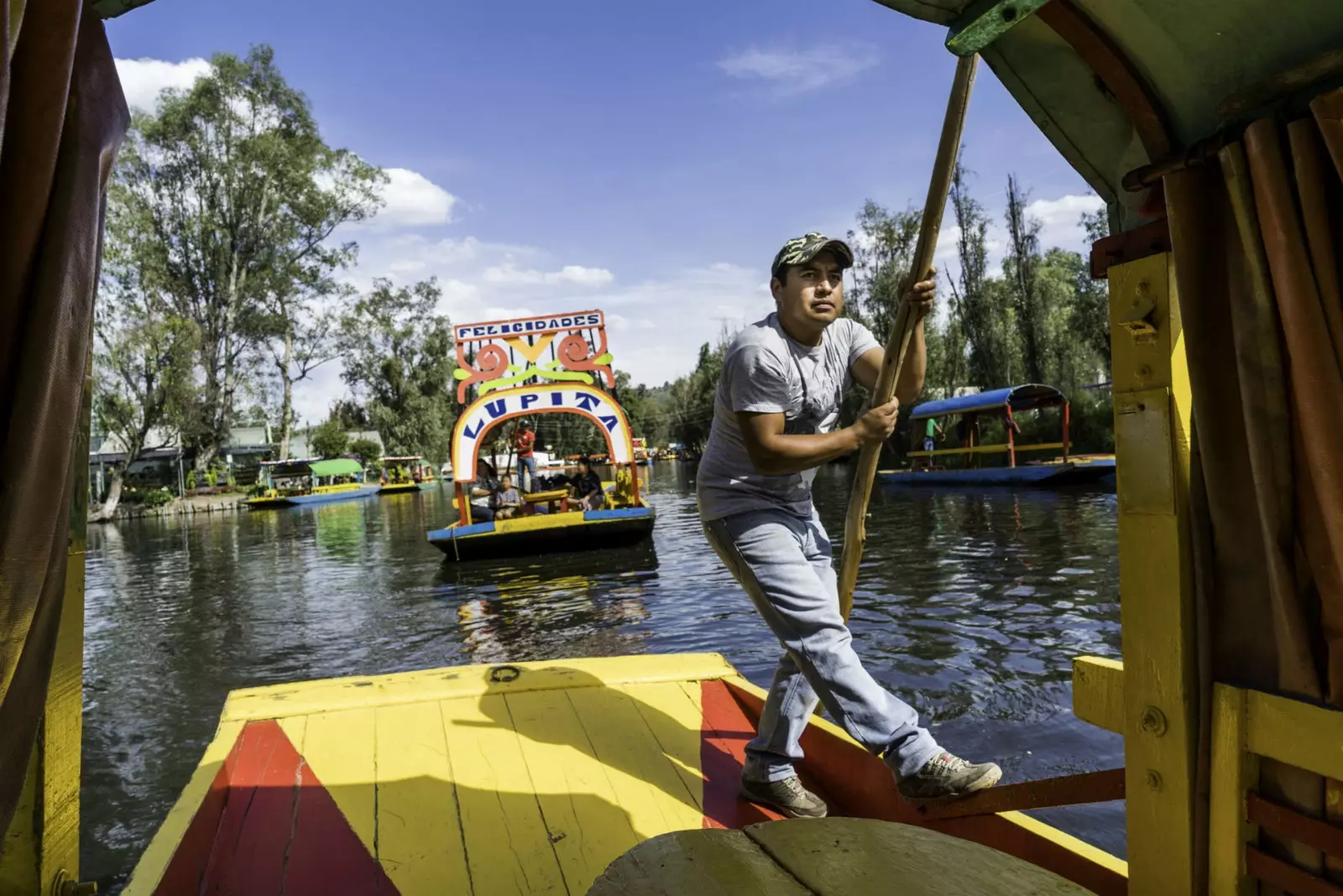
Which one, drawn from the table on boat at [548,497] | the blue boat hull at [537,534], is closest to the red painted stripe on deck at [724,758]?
the blue boat hull at [537,534]

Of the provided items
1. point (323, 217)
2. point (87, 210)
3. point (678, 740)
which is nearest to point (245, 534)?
point (323, 217)

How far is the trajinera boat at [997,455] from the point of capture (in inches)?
775

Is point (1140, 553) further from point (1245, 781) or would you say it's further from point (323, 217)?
point (323, 217)

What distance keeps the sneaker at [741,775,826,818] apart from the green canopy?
4023 cm

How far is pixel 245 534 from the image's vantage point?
22.5m

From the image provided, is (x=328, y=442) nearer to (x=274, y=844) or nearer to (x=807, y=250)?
(x=274, y=844)

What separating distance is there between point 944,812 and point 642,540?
12095mm

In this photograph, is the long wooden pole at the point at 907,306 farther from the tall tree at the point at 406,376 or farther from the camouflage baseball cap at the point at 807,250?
the tall tree at the point at 406,376

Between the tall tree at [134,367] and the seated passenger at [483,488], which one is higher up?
Answer: the tall tree at [134,367]

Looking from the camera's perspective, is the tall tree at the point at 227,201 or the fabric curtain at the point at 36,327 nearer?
the fabric curtain at the point at 36,327

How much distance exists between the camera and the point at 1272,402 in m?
1.19

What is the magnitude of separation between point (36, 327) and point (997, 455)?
93.8 feet

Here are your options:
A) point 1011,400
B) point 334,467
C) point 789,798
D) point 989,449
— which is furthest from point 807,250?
point 334,467

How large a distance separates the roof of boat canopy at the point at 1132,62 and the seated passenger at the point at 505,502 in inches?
511
